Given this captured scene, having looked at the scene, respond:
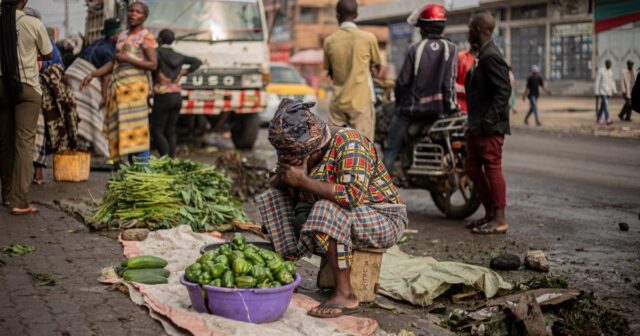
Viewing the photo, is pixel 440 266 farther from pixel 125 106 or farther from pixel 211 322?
pixel 125 106

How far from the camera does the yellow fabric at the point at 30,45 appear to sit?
24.9 ft

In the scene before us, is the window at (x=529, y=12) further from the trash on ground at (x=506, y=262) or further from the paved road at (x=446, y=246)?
the trash on ground at (x=506, y=262)

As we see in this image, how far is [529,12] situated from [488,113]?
31.0 m

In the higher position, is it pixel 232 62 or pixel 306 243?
pixel 232 62

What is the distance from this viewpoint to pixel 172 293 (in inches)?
200

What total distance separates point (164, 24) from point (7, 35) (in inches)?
265

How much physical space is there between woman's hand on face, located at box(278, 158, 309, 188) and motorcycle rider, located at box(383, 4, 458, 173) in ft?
13.2

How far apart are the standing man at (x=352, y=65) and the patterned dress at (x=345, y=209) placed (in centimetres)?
402

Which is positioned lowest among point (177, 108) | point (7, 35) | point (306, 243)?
point (306, 243)

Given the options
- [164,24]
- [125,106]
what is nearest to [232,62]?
[164,24]

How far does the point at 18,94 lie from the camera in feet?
24.5

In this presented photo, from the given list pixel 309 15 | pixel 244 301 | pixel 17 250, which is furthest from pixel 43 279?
pixel 309 15

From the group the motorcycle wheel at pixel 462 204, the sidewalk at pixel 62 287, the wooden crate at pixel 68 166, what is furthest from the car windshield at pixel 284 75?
the sidewalk at pixel 62 287

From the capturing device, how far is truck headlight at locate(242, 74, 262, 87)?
48.0ft
